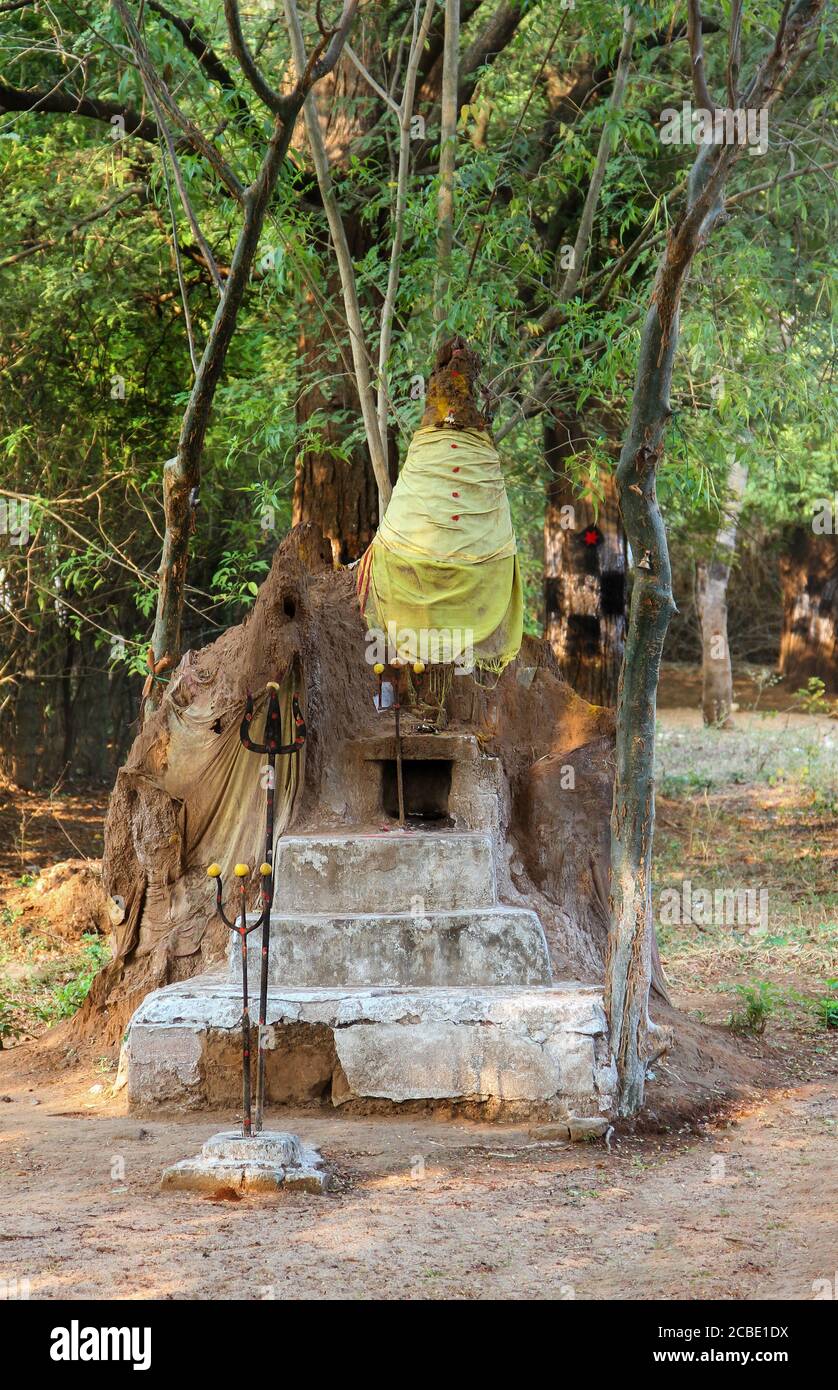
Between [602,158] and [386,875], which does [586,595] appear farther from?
[386,875]

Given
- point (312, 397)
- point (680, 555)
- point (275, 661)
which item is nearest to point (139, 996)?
point (275, 661)

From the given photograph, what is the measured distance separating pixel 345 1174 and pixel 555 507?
8.16 m

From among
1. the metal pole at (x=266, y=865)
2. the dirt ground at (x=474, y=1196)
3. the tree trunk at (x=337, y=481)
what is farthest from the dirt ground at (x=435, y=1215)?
the tree trunk at (x=337, y=481)

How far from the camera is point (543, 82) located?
11.5 meters

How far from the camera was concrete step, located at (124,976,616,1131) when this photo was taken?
6371mm

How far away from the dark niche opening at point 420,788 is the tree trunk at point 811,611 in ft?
55.0

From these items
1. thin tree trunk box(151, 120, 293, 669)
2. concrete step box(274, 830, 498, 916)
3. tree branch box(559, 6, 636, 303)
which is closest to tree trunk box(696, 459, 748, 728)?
tree branch box(559, 6, 636, 303)

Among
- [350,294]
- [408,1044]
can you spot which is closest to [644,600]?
[408,1044]

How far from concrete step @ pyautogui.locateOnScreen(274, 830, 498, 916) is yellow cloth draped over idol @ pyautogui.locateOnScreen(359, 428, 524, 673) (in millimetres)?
942

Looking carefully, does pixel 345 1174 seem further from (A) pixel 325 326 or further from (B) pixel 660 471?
(A) pixel 325 326

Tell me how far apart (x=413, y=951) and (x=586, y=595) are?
654 cm

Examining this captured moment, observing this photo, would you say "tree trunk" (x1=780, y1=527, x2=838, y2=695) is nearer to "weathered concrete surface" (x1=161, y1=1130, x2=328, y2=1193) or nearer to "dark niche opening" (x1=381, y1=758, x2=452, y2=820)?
"dark niche opening" (x1=381, y1=758, x2=452, y2=820)

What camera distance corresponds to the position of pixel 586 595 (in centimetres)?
1301

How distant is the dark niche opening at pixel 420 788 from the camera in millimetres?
8133
